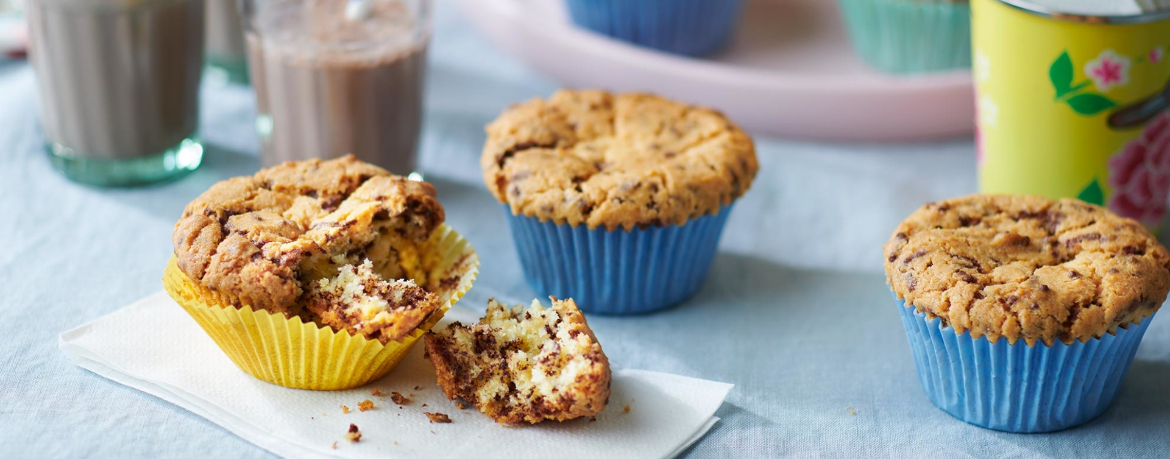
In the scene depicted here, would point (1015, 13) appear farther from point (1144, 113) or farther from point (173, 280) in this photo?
point (173, 280)

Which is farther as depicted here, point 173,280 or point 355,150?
point 355,150

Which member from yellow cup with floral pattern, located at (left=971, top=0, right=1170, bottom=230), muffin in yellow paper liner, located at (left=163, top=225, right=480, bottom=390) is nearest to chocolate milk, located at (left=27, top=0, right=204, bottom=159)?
muffin in yellow paper liner, located at (left=163, top=225, right=480, bottom=390)

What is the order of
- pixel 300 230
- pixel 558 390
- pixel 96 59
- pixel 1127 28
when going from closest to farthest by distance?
pixel 558 390, pixel 300 230, pixel 1127 28, pixel 96 59

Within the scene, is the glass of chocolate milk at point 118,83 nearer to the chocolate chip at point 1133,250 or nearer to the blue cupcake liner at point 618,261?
the blue cupcake liner at point 618,261

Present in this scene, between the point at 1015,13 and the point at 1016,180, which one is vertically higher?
the point at 1015,13

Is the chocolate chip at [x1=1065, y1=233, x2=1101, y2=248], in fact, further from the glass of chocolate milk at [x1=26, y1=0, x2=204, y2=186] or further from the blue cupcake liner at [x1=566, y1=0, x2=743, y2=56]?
the glass of chocolate milk at [x1=26, y1=0, x2=204, y2=186]

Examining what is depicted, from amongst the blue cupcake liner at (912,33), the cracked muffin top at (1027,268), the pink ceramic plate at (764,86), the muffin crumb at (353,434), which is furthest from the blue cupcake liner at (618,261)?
the blue cupcake liner at (912,33)

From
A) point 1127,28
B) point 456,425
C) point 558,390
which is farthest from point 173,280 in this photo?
point 1127,28

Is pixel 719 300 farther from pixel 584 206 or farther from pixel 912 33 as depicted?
pixel 912 33
